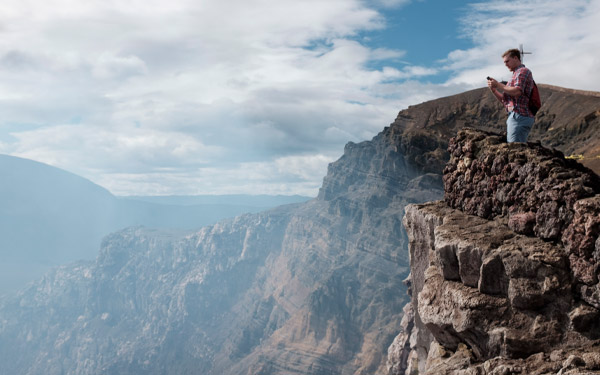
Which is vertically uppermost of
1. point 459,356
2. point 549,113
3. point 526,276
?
point 549,113

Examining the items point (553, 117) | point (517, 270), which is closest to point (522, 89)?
point (517, 270)

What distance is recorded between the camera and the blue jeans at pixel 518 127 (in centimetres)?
1586

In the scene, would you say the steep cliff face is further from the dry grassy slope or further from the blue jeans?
the dry grassy slope

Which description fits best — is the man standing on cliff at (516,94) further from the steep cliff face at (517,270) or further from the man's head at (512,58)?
the steep cliff face at (517,270)

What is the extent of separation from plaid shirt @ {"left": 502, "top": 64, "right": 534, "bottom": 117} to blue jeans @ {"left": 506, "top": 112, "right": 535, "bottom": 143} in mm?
206

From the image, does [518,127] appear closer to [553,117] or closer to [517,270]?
[517,270]

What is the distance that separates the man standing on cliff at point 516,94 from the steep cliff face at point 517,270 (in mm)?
758

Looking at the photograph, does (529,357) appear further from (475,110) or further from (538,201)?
(475,110)

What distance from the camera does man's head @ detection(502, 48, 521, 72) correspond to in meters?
15.4

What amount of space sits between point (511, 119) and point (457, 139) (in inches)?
124

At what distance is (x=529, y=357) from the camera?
39.1ft

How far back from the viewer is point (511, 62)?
50.9 feet

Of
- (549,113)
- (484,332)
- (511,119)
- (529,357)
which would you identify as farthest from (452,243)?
(549,113)

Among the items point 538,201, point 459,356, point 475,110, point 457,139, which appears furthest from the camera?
point 475,110
